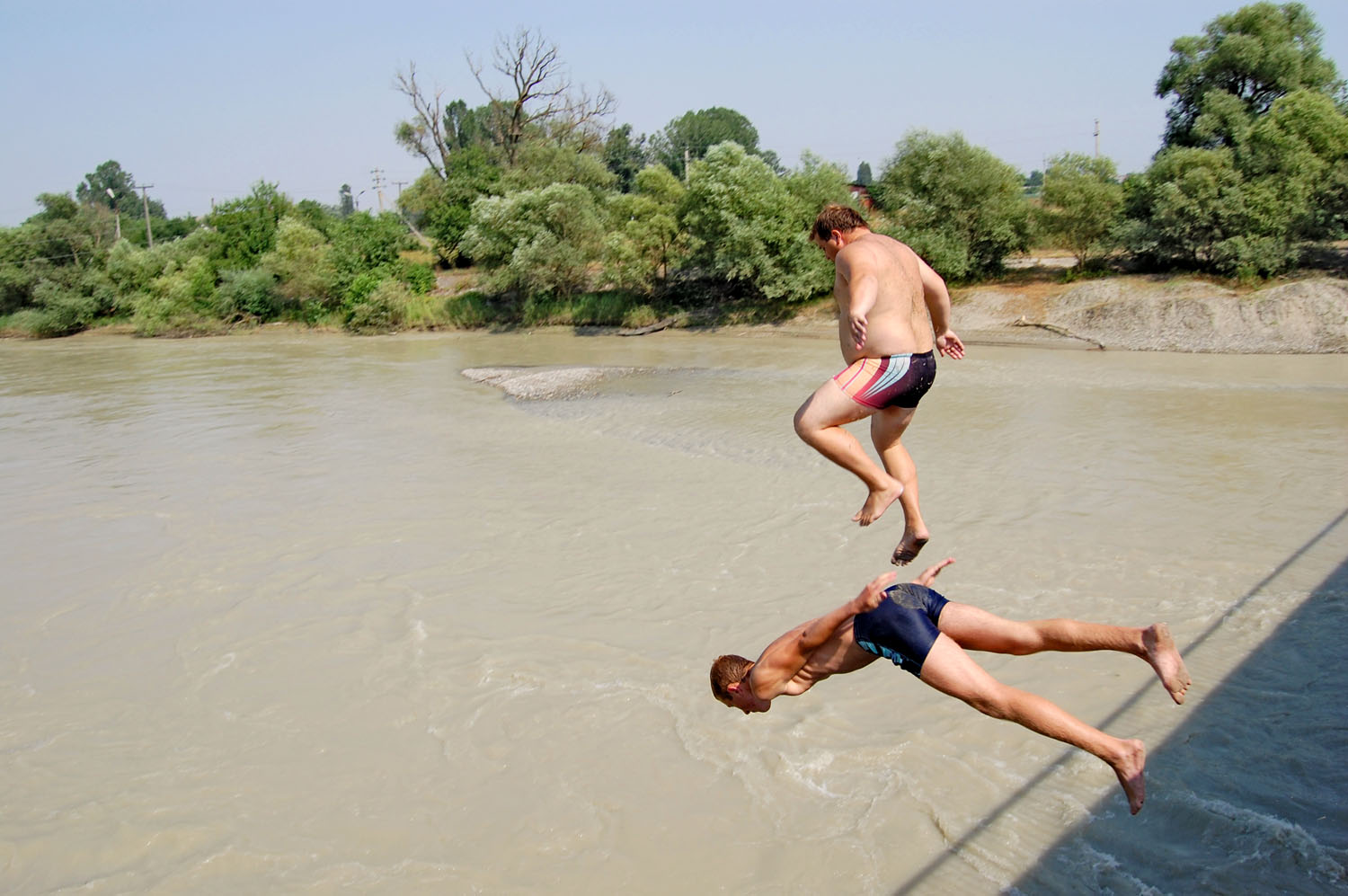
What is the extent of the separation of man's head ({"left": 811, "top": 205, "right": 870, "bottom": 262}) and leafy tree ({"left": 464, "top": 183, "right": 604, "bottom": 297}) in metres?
29.5

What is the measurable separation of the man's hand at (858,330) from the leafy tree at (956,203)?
2429cm

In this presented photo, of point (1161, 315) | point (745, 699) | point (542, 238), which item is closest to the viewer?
point (745, 699)

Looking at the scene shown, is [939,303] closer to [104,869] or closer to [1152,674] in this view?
[1152,674]

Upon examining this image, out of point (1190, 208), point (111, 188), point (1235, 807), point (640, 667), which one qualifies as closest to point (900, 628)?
point (1235, 807)

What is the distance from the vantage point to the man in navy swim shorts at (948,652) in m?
4.01

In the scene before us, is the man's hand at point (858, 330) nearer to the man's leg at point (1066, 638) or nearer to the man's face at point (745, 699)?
the man's leg at point (1066, 638)

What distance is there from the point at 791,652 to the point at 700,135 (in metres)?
77.9

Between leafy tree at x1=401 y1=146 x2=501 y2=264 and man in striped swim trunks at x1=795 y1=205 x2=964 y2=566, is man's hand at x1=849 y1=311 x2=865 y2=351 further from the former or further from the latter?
leafy tree at x1=401 y1=146 x2=501 y2=264

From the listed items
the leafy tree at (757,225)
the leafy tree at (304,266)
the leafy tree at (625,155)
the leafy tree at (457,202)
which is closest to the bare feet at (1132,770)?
the leafy tree at (757,225)

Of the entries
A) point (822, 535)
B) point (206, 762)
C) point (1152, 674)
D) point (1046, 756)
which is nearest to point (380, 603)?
point (206, 762)

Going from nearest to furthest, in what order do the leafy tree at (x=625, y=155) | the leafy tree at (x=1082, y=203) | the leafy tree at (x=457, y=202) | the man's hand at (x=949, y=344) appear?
the man's hand at (x=949, y=344)
the leafy tree at (x=1082, y=203)
the leafy tree at (x=457, y=202)
the leafy tree at (x=625, y=155)

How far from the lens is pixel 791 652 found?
15.3 ft

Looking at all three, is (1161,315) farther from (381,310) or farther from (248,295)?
(248,295)

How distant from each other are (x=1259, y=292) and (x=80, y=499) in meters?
24.3
